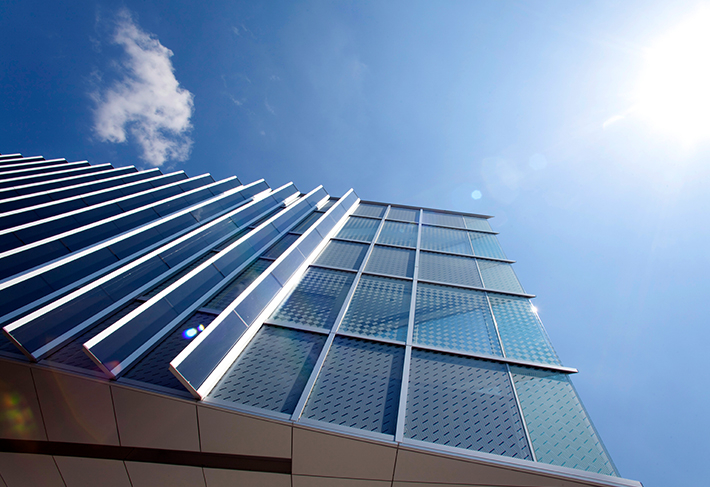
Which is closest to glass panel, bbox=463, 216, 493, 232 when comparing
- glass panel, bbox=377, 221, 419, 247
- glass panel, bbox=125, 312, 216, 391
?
glass panel, bbox=377, 221, 419, 247

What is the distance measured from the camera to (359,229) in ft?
41.0

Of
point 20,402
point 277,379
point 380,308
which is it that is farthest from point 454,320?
point 20,402

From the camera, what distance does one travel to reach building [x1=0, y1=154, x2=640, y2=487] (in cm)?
398

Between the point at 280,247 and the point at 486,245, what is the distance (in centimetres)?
826

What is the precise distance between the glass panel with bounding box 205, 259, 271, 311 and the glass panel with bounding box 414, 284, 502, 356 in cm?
447

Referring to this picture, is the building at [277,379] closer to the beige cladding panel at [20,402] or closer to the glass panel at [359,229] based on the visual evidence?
the beige cladding panel at [20,402]

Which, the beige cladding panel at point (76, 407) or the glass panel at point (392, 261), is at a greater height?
the glass panel at point (392, 261)

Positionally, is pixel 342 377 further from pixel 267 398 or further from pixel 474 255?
pixel 474 255

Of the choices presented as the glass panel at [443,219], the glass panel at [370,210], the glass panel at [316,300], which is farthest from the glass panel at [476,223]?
the glass panel at [316,300]

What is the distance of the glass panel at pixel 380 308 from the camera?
6246 mm

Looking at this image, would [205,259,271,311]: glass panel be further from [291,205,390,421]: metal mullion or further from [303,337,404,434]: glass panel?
[303,337,404,434]: glass panel

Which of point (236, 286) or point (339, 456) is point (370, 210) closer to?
point (236, 286)

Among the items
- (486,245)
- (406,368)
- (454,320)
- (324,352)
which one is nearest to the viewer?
(406,368)

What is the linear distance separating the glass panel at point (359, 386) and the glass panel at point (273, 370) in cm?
31
